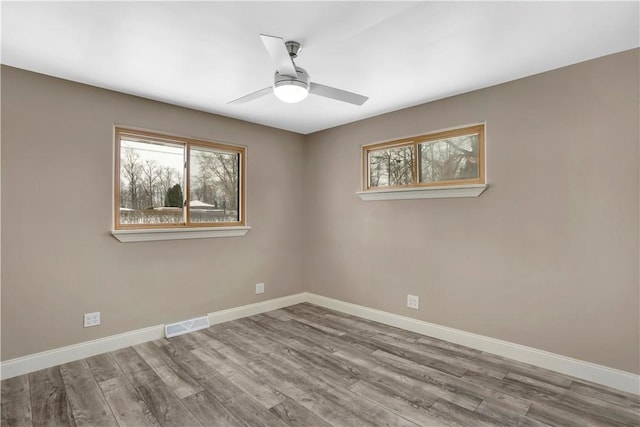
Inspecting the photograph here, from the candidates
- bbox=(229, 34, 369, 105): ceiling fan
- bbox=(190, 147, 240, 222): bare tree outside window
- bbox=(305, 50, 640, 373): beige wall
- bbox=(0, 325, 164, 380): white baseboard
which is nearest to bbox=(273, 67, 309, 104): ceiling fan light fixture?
bbox=(229, 34, 369, 105): ceiling fan

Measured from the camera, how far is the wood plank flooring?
204 cm

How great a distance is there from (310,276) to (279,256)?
56 cm

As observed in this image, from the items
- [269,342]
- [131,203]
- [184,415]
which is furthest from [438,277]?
[131,203]

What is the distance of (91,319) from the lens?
292 cm

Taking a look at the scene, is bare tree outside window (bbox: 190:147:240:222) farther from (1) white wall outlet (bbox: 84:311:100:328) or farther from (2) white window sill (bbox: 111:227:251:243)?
(1) white wall outlet (bbox: 84:311:100:328)

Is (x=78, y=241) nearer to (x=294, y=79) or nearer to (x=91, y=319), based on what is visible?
(x=91, y=319)

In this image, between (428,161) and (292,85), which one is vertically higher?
(292,85)

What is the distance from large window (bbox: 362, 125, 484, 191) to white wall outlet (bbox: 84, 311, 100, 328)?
3021 millimetres

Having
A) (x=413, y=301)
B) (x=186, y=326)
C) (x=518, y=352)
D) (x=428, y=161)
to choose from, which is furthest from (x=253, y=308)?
(x=518, y=352)

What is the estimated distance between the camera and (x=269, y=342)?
323 centimetres

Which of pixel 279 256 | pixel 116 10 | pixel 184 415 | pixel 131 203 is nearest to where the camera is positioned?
pixel 116 10

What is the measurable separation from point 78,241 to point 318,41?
2575 millimetres

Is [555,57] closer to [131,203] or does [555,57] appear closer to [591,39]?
[591,39]

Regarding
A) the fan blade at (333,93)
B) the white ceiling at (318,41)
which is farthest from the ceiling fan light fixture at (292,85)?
the white ceiling at (318,41)
